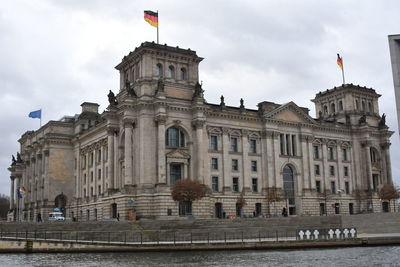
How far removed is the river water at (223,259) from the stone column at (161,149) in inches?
1153

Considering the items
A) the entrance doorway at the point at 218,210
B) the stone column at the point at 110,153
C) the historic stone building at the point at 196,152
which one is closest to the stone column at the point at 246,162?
the historic stone building at the point at 196,152

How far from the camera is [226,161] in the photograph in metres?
80.2

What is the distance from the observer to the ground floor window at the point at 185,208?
72.5 metres

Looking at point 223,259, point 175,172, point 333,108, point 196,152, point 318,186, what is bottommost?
point 223,259

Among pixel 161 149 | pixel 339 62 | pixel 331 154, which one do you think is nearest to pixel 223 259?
pixel 161 149

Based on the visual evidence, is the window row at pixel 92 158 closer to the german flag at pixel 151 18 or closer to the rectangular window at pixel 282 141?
the german flag at pixel 151 18

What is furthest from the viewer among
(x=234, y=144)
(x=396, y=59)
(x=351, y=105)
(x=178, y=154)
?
(x=351, y=105)

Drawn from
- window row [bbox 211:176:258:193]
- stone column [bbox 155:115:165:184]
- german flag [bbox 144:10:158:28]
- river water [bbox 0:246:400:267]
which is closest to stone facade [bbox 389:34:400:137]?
river water [bbox 0:246:400:267]

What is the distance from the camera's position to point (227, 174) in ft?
262

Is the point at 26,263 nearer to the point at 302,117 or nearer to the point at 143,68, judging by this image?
the point at 143,68

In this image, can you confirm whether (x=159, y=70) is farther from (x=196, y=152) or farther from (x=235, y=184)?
(x=235, y=184)

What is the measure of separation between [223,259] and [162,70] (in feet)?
151

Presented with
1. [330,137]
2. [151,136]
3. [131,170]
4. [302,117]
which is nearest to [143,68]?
[151,136]

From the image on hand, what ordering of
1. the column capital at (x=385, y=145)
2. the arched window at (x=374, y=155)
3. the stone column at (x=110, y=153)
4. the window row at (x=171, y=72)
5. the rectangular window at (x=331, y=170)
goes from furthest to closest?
the column capital at (x=385, y=145)
the arched window at (x=374, y=155)
the rectangular window at (x=331, y=170)
the stone column at (x=110, y=153)
the window row at (x=171, y=72)
